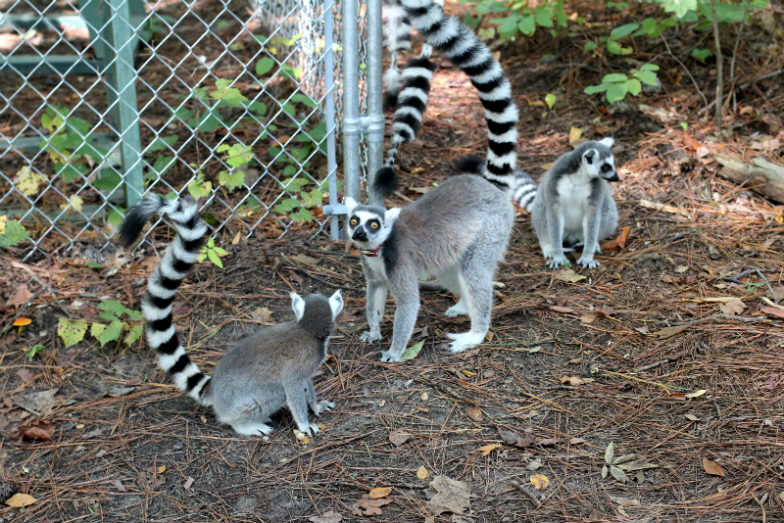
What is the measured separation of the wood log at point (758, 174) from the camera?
5375 mm

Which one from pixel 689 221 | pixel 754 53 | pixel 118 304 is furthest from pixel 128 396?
pixel 754 53

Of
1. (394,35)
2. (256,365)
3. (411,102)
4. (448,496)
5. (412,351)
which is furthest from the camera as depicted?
(394,35)

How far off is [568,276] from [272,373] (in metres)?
2.23

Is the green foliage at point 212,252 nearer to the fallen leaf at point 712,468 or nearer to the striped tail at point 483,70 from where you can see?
the striped tail at point 483,70

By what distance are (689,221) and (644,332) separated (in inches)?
58.6

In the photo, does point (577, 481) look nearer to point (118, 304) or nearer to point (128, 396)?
point (128, 396)

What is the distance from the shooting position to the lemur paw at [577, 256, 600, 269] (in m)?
5.00

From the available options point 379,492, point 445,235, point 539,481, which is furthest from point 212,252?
point 539,481

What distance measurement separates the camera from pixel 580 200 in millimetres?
5113

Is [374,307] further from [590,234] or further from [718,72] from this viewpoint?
[718,72]

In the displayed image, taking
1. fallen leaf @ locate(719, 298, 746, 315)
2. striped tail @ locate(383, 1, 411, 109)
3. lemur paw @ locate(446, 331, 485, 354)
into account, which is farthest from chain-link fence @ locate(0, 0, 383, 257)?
fallen leaf @ locate(719, 298, 746, 315)

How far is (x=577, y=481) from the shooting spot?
311 centimetres

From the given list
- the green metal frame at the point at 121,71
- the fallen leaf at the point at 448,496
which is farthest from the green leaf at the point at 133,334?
the fallen leaf at the point at 448,496

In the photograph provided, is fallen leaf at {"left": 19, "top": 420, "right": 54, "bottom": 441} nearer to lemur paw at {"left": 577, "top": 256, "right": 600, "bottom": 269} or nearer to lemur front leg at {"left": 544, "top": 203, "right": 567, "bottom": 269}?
lemur front leg at {"left": 544, "top": 203, "right": 567, "bottom": 269}
